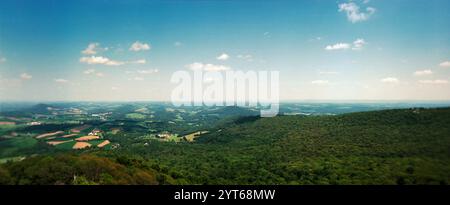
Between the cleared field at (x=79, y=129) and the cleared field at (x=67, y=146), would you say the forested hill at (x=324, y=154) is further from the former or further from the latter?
the cleared field at (x=79, y=129)

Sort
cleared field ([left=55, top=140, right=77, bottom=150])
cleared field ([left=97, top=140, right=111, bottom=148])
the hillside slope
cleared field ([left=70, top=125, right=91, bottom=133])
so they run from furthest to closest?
cleared field ([left=70, top=125, right=91, bottom=133])
cleared field ([left=97, top=140, right=111, bottom=148])
cleared field ([left=55, top=140, right=77, bottom=150])
the hillside slope

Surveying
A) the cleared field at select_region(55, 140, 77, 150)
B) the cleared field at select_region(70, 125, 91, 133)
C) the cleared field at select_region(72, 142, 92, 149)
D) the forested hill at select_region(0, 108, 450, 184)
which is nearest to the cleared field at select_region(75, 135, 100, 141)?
the cleared field at select_region(55, 140, 77, 150)

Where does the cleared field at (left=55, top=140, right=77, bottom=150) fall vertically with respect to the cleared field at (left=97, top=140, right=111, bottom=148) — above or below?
above

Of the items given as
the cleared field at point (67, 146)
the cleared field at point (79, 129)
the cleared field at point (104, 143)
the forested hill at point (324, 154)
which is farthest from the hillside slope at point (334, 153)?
the cleared field at point (79, 129)

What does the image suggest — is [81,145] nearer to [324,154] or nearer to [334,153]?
[324,154]

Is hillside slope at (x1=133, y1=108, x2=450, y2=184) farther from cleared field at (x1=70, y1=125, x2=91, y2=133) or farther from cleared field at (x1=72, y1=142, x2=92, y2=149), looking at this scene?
cleared field at (x1=70, y1=125, x2=91, y2=133)

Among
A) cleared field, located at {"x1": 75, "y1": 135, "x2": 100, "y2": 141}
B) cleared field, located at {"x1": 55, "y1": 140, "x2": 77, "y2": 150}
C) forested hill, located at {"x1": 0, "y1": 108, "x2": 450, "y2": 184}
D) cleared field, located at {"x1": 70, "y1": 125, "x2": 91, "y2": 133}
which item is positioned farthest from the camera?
cleared field, located at {"x1": 70, "y1": 125, "x2": 91, "y2": 133}
